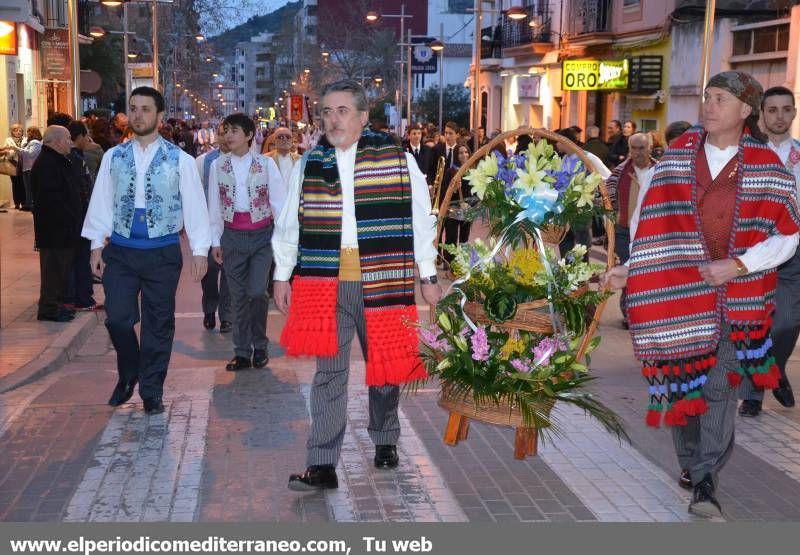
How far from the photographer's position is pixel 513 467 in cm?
613

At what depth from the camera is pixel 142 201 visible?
7066 millimetres

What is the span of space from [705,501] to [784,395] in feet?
9.14

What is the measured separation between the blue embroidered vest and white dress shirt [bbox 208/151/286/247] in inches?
65.9

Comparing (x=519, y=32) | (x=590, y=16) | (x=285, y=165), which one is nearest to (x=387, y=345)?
(x=285, y=165)

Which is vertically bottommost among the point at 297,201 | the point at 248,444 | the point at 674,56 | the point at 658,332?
the point at 248,444

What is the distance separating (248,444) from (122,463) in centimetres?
77

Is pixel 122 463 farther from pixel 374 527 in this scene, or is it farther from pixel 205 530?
pixel 374 527

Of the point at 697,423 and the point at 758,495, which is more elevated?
the point at 697,423

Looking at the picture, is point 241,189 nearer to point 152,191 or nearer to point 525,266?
point 152,191

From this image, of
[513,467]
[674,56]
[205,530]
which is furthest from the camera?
[674,56]

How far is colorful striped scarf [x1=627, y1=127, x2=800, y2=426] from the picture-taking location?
201 inches

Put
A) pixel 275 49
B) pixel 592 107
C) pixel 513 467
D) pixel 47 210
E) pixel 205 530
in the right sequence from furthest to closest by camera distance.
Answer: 1. pixel 275 49
2. pixel 592 107
3. pixel 47 210
4. pixel 513 467
5. pixel 205 530

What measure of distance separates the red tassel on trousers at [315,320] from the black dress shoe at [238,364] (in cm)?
334

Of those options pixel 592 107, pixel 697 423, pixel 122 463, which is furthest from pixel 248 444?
pixel 592 107
